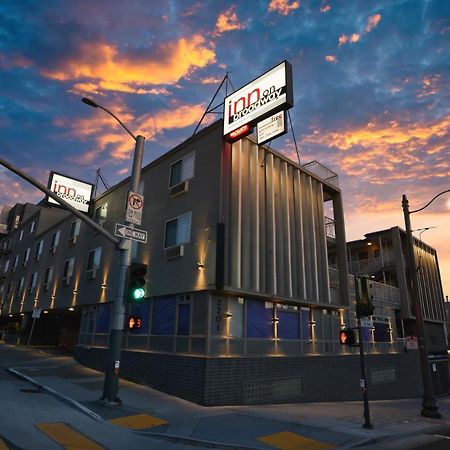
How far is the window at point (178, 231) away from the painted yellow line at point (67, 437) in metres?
8.82

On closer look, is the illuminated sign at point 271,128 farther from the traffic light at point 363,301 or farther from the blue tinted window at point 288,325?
the blue tinted window at point 288,325

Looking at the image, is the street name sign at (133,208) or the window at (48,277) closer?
the street name sign at (133,208)

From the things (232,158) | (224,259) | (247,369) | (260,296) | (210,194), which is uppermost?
(232,158)

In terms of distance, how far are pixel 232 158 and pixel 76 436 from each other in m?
11.7

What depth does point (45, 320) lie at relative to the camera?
36.4 m

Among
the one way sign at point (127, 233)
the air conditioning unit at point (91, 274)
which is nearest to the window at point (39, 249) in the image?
the air conditioning unit at point (91, 274)

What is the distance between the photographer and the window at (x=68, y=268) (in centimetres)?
2685

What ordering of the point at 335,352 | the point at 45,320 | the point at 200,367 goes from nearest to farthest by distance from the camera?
the point at 200,367 → the point at 335,352 → the point at 45,320

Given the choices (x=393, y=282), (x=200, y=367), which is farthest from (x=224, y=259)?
(x=393, y=282)

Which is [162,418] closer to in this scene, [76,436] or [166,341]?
[76,436]

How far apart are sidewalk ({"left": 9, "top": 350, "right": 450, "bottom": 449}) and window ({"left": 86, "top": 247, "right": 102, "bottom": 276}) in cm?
792

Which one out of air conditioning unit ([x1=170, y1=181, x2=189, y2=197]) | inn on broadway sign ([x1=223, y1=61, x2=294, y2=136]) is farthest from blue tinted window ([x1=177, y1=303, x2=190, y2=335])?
inn on broadway sign ([x1=223, y1=61, x2=294, y2=136])

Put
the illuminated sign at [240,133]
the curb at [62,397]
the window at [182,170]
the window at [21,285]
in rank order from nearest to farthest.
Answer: the curb at [62,397] → the illuminated sign at [240,133] → the window at [182,170] → the window at [21,285]

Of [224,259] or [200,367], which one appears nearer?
[200,367]
